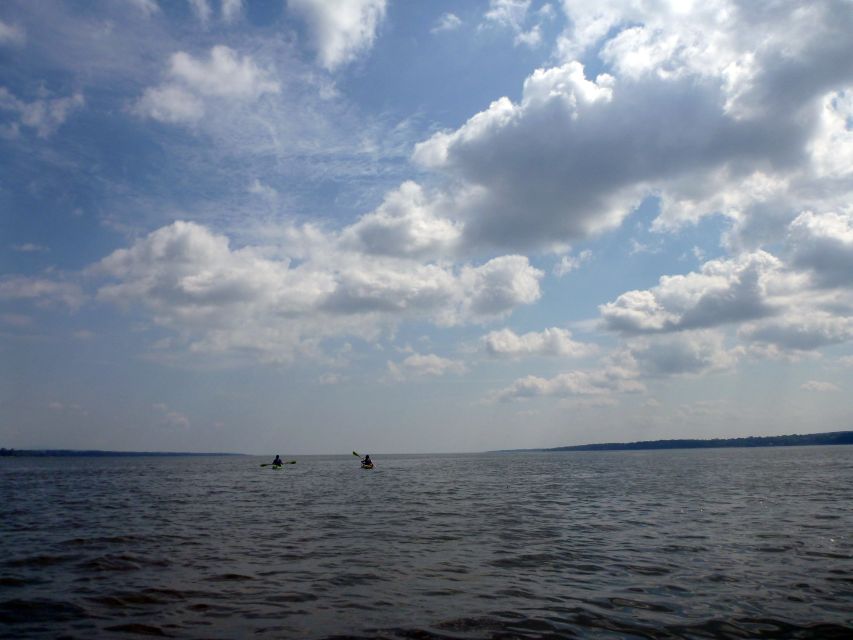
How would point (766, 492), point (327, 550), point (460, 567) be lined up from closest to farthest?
point (460, 567) < point (327, 550) < point (766, 492)

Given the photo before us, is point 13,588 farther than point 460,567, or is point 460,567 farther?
point 460,567

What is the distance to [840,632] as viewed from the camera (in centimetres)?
1111

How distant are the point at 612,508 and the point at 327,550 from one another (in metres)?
19.7

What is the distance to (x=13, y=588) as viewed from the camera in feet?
48.1

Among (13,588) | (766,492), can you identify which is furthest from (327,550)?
(766,492)

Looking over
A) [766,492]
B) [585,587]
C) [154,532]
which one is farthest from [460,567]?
[766,492]

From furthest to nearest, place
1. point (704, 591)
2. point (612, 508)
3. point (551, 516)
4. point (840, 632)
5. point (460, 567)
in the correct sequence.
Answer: point (612, 508) → point (551, 516) → point (460, 567) → point (704, 591) → point (840, 632)

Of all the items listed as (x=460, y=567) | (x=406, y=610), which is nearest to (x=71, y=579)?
(x=406, y=610)

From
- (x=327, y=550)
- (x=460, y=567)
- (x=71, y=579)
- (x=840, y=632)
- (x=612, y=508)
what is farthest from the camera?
(x=612, y=508)

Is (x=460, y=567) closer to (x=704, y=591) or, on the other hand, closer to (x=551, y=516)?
(x=704, y=591)

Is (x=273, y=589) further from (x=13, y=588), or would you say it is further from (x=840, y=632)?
(x=840, y=632)

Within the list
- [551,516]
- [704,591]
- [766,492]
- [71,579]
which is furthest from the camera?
[766,492]

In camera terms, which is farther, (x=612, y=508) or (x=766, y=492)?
(x=766, y=492)

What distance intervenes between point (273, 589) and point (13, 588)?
694 cm
